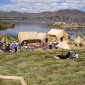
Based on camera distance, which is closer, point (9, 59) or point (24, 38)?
point (9, 59)

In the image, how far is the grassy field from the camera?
2985 cm

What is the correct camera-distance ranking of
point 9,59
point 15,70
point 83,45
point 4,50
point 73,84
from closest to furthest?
point 73,84 → point 15,70 → point 9,59 → point 4,50 → point 83,45

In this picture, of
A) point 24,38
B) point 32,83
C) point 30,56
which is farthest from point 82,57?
point 24,38

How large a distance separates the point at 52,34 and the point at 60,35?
227 centimetres

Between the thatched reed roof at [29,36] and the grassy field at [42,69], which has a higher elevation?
the thatched reed roof at [29,36]

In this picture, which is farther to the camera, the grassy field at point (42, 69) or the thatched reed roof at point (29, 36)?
the thatched reed roof at point (29, 36)

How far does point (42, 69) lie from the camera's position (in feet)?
113

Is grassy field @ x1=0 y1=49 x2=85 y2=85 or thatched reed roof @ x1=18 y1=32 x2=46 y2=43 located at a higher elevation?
thatched reed roof @ x1=18 y1=32 x2=46 y2=43

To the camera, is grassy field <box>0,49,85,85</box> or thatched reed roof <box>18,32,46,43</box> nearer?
grassy field <box>0,49,85,85</box>

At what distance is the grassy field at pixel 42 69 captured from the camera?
97.9ft

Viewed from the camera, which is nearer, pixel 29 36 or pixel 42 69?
pixel 42 69

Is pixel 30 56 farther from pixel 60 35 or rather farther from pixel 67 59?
pixel 60 35

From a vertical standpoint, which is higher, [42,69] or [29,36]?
[29,36]

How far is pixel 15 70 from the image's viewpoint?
3384cm
